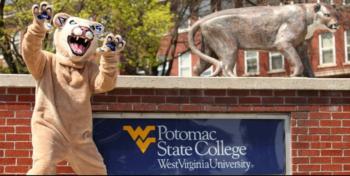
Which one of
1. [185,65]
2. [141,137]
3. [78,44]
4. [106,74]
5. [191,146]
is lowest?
[191,146]

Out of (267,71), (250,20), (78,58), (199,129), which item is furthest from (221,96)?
(267,71)

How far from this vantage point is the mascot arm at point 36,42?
567cm

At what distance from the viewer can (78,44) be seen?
6188 mm

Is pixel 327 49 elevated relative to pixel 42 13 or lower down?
elevated

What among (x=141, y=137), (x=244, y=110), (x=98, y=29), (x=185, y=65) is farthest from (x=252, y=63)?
(x=98, y=29)

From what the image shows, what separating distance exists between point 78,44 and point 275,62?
2516 centimetres

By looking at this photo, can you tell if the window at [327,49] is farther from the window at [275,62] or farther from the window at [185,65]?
the window at [185,65]

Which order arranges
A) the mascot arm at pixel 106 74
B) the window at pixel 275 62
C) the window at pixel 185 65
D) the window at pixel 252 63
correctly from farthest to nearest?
1. the window at pixel 185 65
2. the window at pixel 252 63
3. the window at pixel 275 62
4. the mascot arm at pixel 106 74

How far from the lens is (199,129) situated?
7.50 m

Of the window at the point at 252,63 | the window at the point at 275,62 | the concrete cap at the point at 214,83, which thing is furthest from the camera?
the window at the point at 252,63

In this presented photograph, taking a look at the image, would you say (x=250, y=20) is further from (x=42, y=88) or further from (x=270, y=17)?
(x=42, y=88)

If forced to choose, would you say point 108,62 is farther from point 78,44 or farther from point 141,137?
point 141,137

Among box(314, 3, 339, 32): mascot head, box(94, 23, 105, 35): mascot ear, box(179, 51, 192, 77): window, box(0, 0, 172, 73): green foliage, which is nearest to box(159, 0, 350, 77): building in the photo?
box(179, 51, 192, 77): window

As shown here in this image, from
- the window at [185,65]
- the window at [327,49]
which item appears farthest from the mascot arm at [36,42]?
the window at [185,65]
